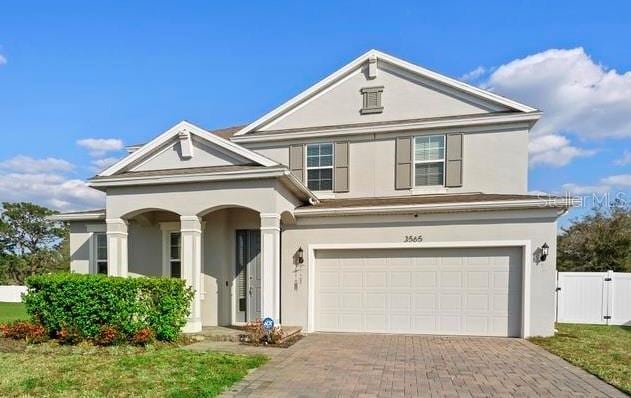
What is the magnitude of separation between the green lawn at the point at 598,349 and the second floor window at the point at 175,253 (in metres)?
9.05

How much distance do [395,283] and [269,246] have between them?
3.29 meters

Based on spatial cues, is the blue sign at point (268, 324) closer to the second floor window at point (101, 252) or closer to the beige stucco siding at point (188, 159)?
the beige stucco siding at point (188, 159)

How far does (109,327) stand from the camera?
27.3 feet

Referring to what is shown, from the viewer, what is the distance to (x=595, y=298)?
497 inches

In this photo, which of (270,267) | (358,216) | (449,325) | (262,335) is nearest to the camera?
(262,335)

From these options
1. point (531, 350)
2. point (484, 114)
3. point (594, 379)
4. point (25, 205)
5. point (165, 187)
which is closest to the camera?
point (594, 379)

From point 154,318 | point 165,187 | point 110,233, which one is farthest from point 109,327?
point 165,187

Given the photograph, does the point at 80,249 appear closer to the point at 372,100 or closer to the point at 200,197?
the point at 200,197

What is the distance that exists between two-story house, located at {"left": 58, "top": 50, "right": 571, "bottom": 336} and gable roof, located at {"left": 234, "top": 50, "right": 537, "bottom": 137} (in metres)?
0.05

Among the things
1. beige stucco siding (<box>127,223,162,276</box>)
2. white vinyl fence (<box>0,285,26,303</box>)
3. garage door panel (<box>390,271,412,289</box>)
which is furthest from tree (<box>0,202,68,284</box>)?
garage door panel (<box>390,271,412,289</box>)

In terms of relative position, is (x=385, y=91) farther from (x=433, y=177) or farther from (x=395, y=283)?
(x=395, y=283)

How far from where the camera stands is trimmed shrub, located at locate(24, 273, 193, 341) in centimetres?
838

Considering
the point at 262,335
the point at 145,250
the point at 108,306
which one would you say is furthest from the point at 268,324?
the point at 145,250

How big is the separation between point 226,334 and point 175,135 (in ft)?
15.8
